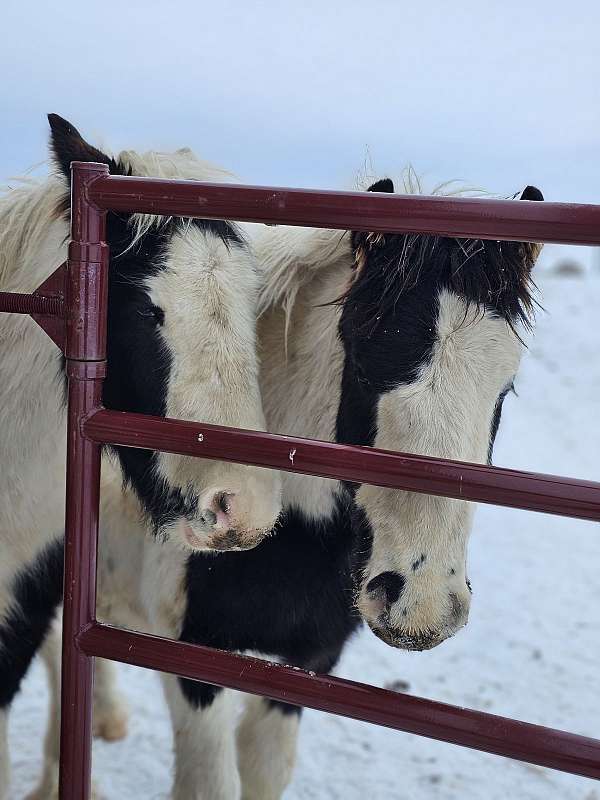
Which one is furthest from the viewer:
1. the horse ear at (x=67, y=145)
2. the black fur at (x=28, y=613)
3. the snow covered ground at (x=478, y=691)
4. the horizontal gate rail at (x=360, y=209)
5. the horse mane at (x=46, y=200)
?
the snow covered ground at (x=478, y=691)

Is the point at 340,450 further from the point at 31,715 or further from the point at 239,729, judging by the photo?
the point at 31,715

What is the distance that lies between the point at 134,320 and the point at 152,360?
8 cm

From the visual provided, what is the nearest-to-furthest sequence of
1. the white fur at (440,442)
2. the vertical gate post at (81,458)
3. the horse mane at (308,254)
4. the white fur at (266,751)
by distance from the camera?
the vertical gate post at (81,458)
the white fur at (440,442)
the horse mane at (308,254)
the white fur at (266,751)

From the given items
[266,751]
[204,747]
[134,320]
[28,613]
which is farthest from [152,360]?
[266,751]

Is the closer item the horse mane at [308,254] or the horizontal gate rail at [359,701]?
the horizontal gate rail at [359,701]

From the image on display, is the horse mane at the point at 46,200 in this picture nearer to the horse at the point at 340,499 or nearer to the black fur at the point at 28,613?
the horse at the point at 340,499

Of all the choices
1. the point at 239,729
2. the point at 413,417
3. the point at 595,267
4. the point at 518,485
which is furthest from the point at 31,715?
the point at 595,267

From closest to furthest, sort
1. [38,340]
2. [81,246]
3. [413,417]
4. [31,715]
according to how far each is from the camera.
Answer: [81,246] < [413,417] < [38,340] < [31,715]

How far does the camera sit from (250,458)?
3.42ft

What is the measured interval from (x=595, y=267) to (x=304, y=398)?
405 inches

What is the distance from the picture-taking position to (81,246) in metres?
1.12

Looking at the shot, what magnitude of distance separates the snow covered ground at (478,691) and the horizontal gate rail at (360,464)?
2.47 feet

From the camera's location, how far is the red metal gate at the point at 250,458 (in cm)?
91

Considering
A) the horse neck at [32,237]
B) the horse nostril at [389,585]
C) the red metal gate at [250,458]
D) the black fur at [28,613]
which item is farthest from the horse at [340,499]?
the horse neck at [32,237]
